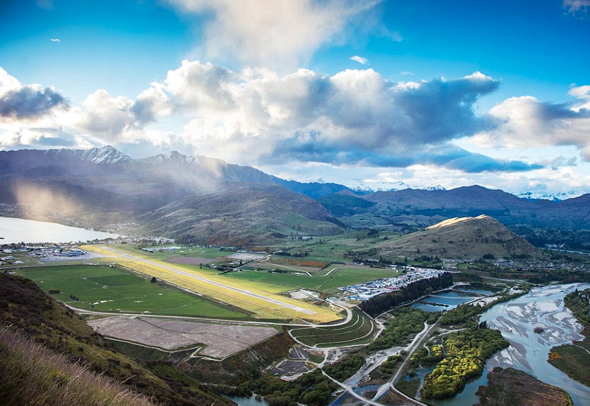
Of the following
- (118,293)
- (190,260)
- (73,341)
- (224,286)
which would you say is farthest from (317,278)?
(73,341)

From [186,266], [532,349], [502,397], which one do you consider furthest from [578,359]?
[186,266]

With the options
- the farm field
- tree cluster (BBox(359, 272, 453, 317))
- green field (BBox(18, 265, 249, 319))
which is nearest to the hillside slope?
tree cluster (BBox(359, 272, 453, 317))

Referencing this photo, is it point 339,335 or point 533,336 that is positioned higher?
point 533,336

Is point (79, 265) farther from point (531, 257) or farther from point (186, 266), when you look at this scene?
point (531, 257)

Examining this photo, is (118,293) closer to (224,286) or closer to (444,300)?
(224,286)

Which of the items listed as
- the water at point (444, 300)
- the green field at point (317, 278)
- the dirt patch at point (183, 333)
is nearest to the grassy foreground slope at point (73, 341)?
the dirt patch at point (183, 333)

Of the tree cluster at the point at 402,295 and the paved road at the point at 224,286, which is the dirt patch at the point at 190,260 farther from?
the tree cluster at the point at 402,295
